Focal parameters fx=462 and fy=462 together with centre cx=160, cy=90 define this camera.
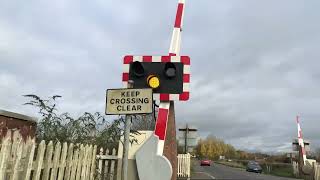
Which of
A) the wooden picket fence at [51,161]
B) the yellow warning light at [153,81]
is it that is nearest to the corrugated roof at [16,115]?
the wooden picket fence at [51,161]

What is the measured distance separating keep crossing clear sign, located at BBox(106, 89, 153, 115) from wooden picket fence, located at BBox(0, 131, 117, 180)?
2.91ft

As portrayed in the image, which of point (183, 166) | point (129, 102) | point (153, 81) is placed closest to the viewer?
point (129, 102)

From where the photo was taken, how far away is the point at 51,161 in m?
5.89

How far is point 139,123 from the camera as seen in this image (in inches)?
445

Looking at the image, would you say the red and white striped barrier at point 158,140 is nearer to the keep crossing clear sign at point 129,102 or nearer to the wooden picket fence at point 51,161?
the wooden picket fence at point 51,161

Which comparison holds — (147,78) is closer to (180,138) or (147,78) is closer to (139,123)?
(139,123)

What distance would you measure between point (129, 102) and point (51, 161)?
1260 mm

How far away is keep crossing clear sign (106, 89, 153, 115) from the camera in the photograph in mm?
5746

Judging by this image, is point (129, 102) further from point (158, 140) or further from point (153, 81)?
point (158, 140)

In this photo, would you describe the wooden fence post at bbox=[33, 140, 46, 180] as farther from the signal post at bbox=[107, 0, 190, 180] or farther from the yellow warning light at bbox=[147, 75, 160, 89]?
the yellow warning light at bbox=[147, 75, 160, 89]

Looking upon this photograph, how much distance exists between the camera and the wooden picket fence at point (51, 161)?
4.90 meters

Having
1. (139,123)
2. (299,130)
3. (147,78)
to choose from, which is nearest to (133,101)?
(147,78)

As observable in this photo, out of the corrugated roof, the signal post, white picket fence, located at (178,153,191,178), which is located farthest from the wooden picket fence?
white picket fence, located at (178,153,191,178)

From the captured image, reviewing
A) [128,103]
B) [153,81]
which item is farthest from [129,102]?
[153,81]
